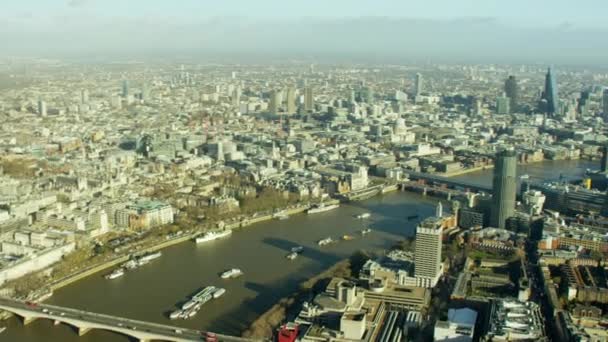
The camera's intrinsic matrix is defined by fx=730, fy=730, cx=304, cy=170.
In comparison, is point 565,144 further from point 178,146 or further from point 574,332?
point 574,332

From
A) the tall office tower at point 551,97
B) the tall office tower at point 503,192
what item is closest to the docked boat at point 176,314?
the tall office tower at point 503,192

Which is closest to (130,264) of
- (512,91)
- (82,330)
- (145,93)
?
(82,330)

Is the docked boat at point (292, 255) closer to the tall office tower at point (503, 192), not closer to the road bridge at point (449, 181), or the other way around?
the tall office tower at point (503, 192)

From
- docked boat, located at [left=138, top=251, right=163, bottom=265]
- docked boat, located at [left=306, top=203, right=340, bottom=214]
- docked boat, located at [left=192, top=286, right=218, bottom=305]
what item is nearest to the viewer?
docked boat, located at [left=192, top=286, right=218, bottom=305]

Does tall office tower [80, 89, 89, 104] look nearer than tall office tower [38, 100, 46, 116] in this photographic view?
No

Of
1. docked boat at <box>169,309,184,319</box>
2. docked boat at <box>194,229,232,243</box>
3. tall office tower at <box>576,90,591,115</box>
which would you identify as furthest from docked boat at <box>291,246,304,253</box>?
tall office tower at <box>576,90,591,115</box>

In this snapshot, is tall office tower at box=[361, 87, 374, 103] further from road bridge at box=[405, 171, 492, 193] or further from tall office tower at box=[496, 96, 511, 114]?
road bridge at box=[405, 171, 492, 193]

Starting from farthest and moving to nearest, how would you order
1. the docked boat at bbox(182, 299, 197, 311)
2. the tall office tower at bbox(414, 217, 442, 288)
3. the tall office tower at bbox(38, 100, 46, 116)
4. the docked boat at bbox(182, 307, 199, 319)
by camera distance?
the tall office tower at bbox(38, 100, 46, 116)
the tall office tower at bbox(414, 217, 442, 288)
the docked boat at bbox(182, 299, 197, 311)
the docked boat at bbox(182, 307, 199, 319)

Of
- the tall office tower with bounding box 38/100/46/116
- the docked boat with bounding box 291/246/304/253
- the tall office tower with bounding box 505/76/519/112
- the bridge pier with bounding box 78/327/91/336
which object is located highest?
the tall office tower with bounding box 505/76/519/112
